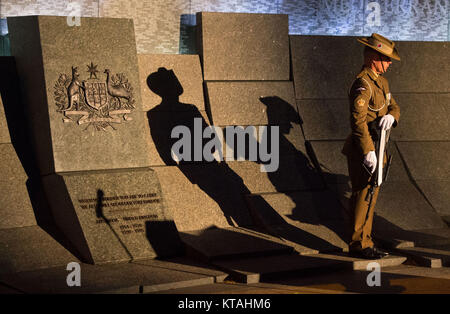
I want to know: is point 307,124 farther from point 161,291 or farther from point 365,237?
point 161,291

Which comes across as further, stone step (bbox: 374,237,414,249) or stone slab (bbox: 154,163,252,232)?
stone slab (bbox: 154,163,252,232)

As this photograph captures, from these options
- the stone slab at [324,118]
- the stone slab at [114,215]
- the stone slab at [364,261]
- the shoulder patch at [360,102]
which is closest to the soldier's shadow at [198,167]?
the stone slab at [364,261]

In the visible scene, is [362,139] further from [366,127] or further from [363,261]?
[363,261]

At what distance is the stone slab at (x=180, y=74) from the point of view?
8.70m

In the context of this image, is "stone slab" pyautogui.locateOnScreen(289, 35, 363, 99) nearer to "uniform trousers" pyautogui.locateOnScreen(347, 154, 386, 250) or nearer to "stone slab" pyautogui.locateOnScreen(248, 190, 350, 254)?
"stone slab" pyautogui.locateOnScreen(248, 190, 350, 254)

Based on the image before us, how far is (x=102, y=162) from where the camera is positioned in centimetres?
752

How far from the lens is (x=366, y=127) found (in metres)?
6.93

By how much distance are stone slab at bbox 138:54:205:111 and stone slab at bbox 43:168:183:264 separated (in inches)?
59.3

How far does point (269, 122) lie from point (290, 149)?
0.46 m

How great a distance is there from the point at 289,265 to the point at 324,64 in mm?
3903

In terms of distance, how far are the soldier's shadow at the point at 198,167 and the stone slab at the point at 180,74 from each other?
53 mm

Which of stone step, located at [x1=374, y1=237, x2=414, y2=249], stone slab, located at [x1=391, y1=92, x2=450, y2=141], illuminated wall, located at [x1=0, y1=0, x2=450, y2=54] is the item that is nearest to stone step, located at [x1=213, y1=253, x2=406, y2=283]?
stone step, located at [x1=374, y1=237, x2=414, y2=249]

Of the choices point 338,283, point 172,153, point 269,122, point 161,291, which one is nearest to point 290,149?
point 269,122

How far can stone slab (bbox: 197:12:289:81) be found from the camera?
30.2 feet
